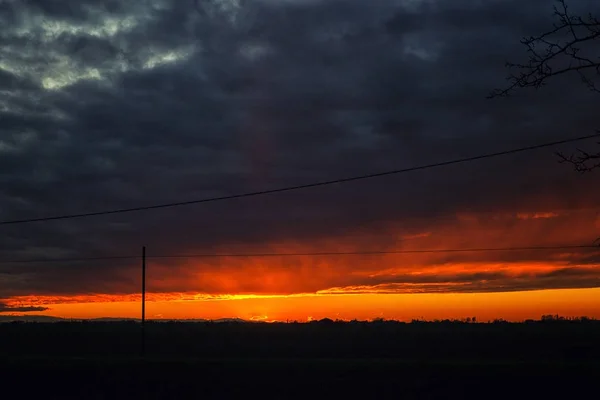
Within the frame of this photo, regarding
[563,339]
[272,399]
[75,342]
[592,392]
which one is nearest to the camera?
[592,392]

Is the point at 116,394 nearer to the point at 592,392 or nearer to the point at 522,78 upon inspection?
the point at 592,392

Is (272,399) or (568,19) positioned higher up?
(568,19)

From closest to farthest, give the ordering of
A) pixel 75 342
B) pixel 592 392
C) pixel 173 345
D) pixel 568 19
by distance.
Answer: pixel 568 19, pixel 592 392, pixel 173 345, pixel 75 342

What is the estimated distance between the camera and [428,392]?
93.6ft

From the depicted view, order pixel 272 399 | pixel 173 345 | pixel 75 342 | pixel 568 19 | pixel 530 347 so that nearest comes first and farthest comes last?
pixel 568 19 < pixel 272 399 < pixel 530 347 < pixel 173 345 < pixel 75 342

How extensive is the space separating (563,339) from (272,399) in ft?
139

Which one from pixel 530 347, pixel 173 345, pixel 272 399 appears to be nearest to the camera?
pixel 272 399

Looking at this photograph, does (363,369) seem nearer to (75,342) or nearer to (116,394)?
(116,394)

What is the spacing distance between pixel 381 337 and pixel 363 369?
43.3 metres

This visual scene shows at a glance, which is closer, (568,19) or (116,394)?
(568,19)

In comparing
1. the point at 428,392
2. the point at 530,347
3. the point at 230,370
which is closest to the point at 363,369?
the point at 428,392

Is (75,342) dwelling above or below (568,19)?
below

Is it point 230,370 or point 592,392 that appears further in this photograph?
point 230,370

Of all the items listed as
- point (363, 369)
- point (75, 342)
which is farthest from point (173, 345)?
point (363, 369)
